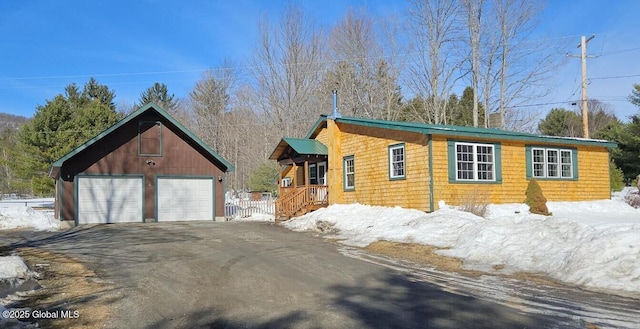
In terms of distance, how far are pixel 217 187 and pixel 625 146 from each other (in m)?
27.3

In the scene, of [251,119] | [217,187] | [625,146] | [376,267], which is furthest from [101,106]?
[625,146]

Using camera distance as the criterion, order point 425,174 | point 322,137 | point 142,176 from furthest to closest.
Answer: point 322,137 → point 142,176 → point 425,174

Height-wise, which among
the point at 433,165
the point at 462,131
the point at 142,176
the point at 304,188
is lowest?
the point at 304,188

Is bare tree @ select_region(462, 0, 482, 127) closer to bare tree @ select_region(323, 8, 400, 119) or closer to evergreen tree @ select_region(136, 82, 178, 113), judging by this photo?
bare tree @ select_region(323, 8, 400, 119)

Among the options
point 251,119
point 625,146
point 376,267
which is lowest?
point 376,267

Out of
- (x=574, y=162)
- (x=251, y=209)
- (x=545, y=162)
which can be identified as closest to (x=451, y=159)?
(x=545, y=162)

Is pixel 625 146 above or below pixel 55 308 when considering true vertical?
above

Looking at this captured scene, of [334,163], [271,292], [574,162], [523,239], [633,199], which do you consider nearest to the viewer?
[271,292]

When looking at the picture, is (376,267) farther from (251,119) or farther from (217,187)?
(251,119)

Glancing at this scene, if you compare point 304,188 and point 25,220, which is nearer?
point 25,220

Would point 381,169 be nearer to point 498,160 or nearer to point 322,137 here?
point 498,160

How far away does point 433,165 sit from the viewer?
16.8 meters

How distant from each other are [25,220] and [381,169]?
51.4 ft

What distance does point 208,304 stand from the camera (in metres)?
6.72
